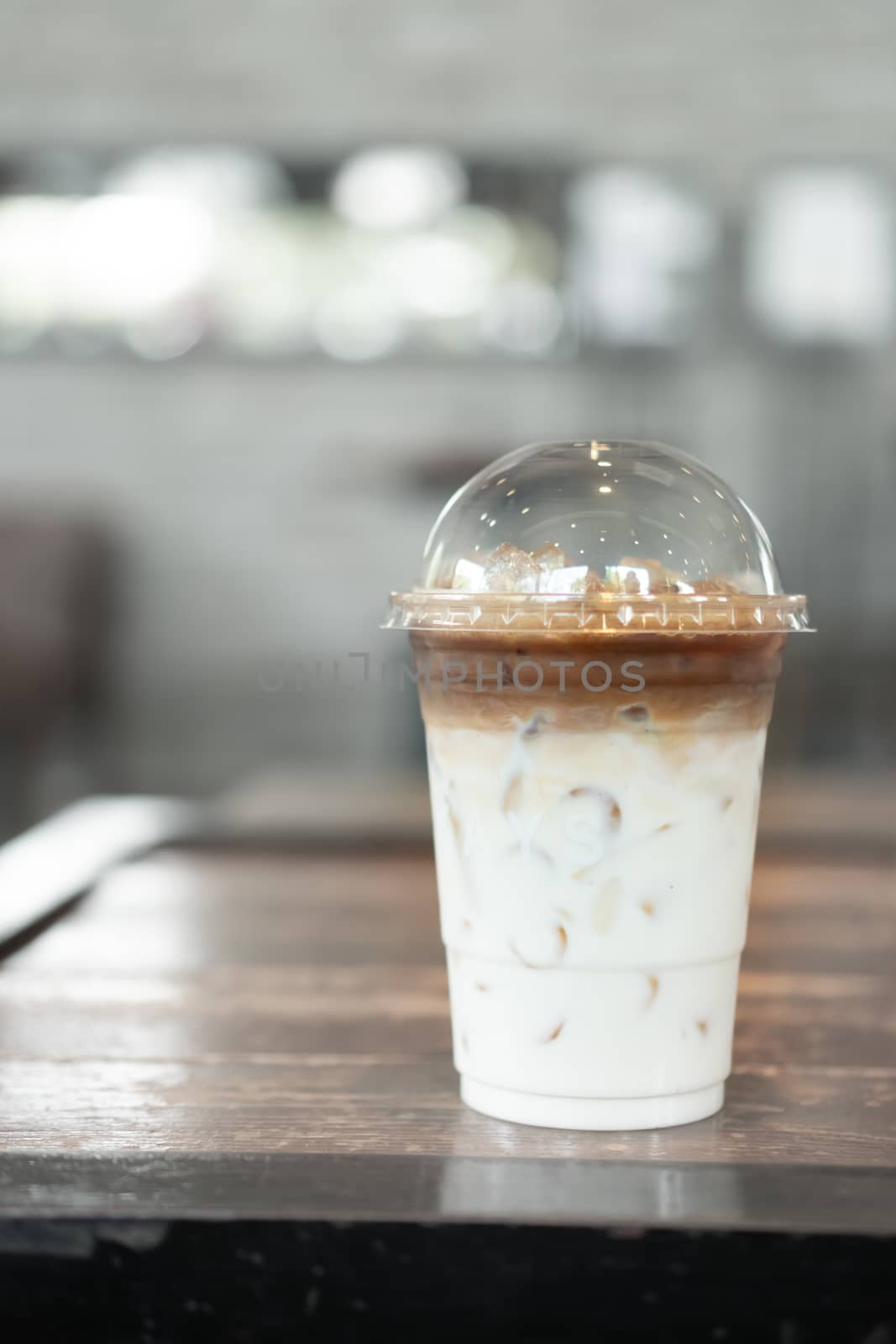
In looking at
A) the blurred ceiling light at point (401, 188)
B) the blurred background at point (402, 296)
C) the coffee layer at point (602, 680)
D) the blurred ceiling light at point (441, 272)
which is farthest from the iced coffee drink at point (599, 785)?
the blurred ceiling light at point (401, 188)

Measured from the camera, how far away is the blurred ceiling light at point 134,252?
201 inches

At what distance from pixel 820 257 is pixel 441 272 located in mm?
1306

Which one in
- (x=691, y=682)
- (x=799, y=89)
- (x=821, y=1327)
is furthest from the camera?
(x=799, y=89)

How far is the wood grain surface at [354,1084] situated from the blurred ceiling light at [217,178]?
13.8 feet

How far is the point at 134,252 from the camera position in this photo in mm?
5098

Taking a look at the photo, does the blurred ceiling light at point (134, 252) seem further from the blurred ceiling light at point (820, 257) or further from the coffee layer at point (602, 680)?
the coffee layer at point (602, 680)

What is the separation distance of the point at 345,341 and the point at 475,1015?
4517 millimetres

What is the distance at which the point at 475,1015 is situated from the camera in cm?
81

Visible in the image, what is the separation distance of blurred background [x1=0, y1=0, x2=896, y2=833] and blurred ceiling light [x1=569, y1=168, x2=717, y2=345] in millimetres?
10

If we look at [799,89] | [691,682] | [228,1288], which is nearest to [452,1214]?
[228,1288]

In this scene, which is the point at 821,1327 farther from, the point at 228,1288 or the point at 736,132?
the point at 736,132

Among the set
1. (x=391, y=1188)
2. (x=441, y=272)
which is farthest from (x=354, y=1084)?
(x=441, y=272)

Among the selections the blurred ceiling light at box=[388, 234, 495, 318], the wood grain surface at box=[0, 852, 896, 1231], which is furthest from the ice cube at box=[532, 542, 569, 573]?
the blurred ceiling light at box=[388, 234, 495, 318]

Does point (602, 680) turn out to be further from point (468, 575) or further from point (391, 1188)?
point (391, 1188)
